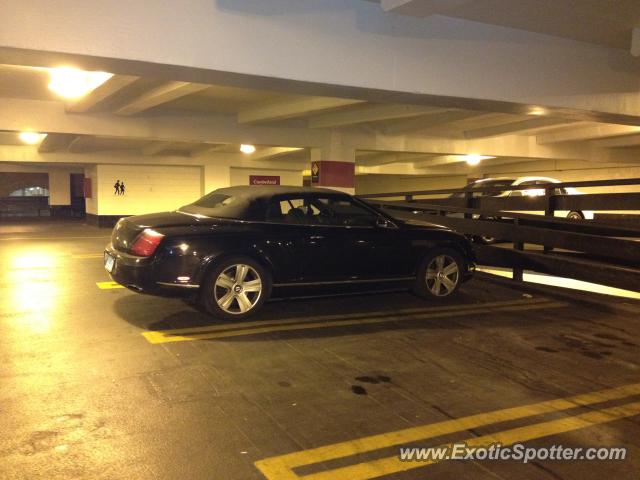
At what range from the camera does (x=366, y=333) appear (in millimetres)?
5820

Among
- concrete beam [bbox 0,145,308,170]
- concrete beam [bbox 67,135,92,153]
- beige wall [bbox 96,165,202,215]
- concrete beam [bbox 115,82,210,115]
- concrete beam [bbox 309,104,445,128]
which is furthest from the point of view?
beige wall [bbox 96,165,202,215]

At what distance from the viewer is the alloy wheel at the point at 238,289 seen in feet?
19.7

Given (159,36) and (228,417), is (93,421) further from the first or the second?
(159,36)

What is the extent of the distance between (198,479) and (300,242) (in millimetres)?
3692

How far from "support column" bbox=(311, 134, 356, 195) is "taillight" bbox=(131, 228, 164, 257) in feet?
37.0

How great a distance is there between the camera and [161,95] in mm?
11219

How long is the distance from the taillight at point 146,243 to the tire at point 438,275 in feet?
11.1

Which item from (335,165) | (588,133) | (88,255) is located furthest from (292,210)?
(588,133)

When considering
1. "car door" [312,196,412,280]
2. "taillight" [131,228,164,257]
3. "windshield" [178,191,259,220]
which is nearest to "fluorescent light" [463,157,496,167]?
"car door" [312,196,412,280]

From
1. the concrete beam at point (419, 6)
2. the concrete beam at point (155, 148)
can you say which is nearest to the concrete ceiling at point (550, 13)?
the concrete beam at point (419, 6)

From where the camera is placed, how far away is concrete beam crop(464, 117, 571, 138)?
15469 millimetres

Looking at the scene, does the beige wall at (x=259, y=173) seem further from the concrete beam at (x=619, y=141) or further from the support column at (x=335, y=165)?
the concrete beam at (x=619, y=141)

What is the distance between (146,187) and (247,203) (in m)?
19.4

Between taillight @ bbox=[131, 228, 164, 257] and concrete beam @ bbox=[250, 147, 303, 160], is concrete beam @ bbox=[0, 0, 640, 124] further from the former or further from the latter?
concrete beam @ bbox=[250, 147, 303, 160]
